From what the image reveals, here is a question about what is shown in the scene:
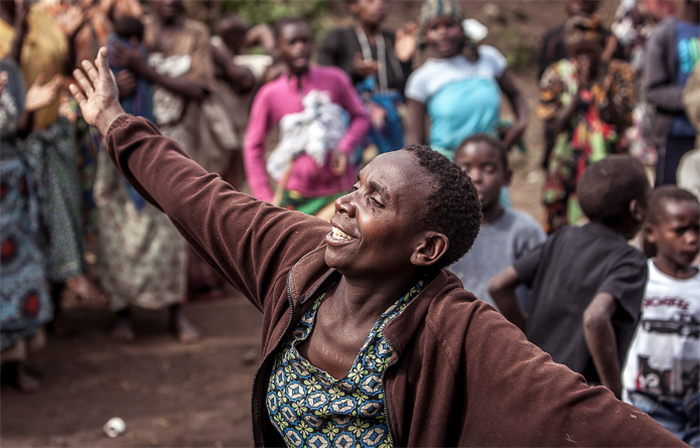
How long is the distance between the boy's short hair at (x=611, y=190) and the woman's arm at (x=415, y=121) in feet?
6.00

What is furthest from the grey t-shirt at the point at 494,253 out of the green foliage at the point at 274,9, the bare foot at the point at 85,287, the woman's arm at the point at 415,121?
the green foliage at the point at 274,9

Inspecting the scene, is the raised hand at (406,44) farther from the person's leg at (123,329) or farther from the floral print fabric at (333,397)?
the floral print fabric at (333,397)

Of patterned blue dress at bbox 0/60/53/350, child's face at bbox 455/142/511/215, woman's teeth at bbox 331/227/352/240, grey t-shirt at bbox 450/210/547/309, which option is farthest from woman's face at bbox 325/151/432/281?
patterned blue dress at bbox 0/60/53/350

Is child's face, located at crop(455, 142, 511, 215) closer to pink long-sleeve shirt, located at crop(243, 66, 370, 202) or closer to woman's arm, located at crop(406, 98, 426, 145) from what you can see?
woman's arm, located at crop(406, 98, 426, 145)

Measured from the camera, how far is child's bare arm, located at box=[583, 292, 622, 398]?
2516mm

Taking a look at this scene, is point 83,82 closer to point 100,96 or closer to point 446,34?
point 100,96

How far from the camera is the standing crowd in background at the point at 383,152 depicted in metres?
2.92

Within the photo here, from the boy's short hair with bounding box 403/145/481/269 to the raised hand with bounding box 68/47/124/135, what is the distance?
3.32 ft

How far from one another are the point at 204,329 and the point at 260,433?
13.4 ft

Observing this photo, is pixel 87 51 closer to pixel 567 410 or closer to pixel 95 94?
pixel 95 94

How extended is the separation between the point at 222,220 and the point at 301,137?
256 cm

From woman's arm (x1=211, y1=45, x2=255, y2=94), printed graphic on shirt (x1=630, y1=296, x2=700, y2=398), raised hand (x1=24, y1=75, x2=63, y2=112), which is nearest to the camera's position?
printed graphic on shirt (x1=630, y1=296, x2=700, y2=398)

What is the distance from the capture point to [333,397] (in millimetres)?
1863

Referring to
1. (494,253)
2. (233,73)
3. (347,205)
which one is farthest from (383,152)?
(233,73)
